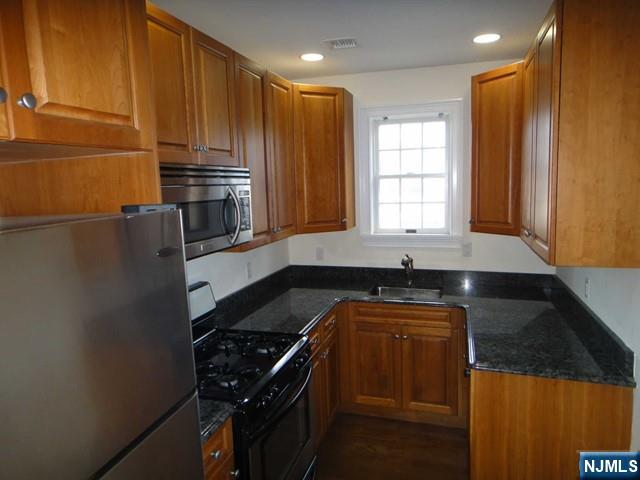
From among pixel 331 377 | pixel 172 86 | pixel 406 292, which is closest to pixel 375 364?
pixel 331 377

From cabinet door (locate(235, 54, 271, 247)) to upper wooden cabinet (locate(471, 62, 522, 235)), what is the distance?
1354 millimetres

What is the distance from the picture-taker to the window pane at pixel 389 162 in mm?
3535

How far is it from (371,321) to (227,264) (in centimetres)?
106

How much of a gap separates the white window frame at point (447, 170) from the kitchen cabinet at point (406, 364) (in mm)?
760

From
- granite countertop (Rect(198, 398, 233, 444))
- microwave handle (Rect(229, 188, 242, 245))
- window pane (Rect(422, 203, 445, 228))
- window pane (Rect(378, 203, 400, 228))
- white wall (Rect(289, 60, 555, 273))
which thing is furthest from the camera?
window pane (Rect(378, 203, 400, 228))

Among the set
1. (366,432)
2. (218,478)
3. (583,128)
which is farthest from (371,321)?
(583,128)

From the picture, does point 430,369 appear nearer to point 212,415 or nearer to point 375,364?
point 375,364

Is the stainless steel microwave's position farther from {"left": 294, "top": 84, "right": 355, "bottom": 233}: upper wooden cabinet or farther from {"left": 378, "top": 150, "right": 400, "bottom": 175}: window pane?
{"left": 378, "top": 150, "right": 400, "bottom": 175}: window pane

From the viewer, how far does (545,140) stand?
1753mm

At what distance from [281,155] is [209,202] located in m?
1.05

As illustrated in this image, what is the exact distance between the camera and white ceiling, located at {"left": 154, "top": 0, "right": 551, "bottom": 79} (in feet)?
6.63

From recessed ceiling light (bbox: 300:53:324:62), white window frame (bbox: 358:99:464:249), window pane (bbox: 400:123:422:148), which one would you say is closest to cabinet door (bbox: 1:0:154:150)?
recessed ceiling light (bbox: 300:53:324:62)

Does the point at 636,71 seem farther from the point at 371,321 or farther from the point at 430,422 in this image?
the point at 430,422

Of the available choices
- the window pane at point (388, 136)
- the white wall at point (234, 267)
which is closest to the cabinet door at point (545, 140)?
the window pane at point (388, 136)
